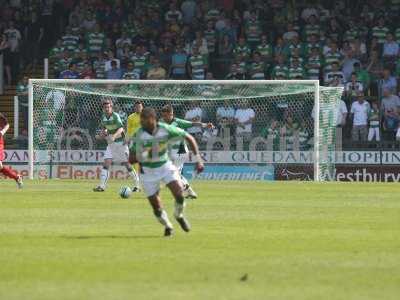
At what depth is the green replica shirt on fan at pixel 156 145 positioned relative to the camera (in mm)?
16406

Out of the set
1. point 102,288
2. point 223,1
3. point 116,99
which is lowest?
point 102,288

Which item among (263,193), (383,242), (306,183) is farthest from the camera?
(306,183)

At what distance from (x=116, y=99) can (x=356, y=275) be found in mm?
22230

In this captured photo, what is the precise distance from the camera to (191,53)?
38.6 meters

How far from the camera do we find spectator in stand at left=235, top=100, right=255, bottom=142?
33969mm

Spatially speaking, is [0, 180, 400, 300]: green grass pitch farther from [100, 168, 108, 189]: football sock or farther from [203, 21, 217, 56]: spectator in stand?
[203, 21, 217, 56]: spectator in stand

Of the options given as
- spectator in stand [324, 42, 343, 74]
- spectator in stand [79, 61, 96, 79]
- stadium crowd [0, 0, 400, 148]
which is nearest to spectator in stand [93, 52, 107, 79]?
stadium crowd [0, 0, 400, 148]

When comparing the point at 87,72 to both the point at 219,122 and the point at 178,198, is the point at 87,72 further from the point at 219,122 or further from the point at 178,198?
the point at 178,198

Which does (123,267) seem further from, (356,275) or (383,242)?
(383,242)

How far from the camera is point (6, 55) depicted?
40500 millimetres

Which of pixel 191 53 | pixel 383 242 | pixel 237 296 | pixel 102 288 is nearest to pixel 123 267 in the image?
pixel 102 288

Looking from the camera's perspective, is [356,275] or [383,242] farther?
[383,242]

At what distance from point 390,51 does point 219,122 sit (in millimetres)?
7239

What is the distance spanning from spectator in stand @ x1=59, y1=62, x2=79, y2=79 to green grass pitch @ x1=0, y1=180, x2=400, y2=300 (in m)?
13.4
